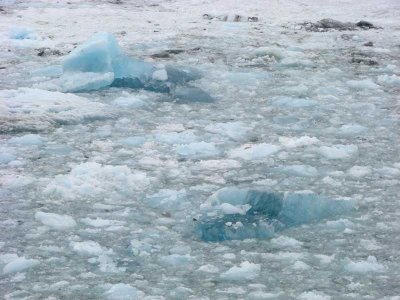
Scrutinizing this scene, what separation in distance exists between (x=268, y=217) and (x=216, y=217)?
0.75 ft

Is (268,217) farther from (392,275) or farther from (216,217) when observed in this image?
(392,275)

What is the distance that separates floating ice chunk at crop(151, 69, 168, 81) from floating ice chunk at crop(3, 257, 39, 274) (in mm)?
2802

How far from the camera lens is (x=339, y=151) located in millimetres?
4379

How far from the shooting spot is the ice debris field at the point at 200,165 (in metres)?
3.07

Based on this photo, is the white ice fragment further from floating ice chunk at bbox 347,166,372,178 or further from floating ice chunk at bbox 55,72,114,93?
floating ice chunk at bbox 55,72,114,93

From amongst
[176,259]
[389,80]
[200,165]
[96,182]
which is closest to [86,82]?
[200,165]

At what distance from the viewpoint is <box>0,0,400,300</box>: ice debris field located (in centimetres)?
307

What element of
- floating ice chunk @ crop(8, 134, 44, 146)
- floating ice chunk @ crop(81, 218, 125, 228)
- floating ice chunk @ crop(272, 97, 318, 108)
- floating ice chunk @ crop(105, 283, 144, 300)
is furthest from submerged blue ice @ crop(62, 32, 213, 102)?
floating ice chunk @ crop(105, 283, 144, 300)

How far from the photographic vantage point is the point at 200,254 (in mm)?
3223

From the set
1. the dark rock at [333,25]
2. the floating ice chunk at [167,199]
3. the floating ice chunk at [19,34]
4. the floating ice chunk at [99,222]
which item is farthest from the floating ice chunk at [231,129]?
the dark rock at [333,25]

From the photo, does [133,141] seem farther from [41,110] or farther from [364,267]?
[364,267]

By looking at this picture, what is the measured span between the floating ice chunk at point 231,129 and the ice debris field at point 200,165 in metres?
0.01

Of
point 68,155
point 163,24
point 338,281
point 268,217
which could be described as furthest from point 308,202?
point 163,24

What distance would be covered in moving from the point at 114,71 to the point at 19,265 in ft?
9.36
